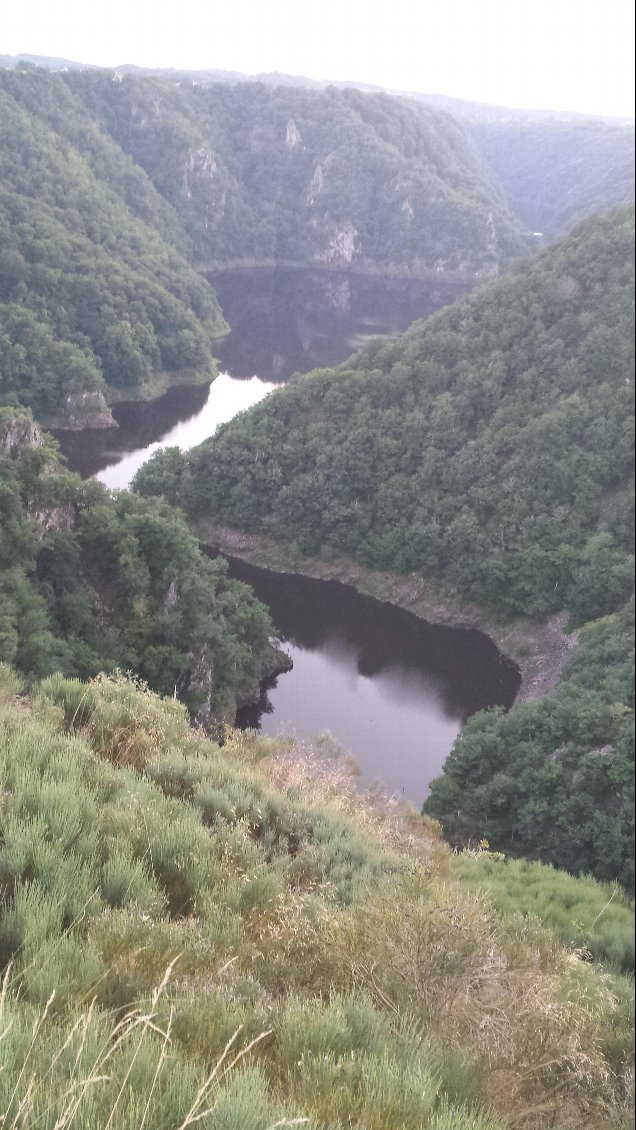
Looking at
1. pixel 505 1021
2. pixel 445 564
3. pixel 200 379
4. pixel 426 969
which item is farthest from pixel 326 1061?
A: pixel 200 379

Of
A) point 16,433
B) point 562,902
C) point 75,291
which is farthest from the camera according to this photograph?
point 75,291

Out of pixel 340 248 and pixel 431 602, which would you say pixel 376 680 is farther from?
pixel 340 248

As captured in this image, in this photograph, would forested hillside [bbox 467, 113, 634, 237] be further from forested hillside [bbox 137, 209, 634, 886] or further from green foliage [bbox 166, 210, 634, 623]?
forested hillside [bbox 137, 209, 634, 886]

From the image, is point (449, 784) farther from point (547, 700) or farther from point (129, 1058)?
point (129, 1058)

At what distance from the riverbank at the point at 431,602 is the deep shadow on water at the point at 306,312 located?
30831 mm

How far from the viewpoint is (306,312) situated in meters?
83.7

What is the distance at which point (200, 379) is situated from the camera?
58844 millimetres

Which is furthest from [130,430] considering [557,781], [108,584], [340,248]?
[340,248]

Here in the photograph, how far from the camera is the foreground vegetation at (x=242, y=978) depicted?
7.31ft

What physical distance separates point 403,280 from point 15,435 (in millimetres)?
98544

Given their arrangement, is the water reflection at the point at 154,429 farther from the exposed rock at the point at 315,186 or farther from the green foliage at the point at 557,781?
the exposed rock at the point at 315,186

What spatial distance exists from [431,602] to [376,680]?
5338mm

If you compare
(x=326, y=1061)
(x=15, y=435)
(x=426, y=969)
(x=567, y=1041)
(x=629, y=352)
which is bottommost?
(x=15, y=435)

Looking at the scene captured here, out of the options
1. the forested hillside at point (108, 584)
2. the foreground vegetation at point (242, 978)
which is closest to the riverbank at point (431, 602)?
the forested hillside at point (108, 584)
